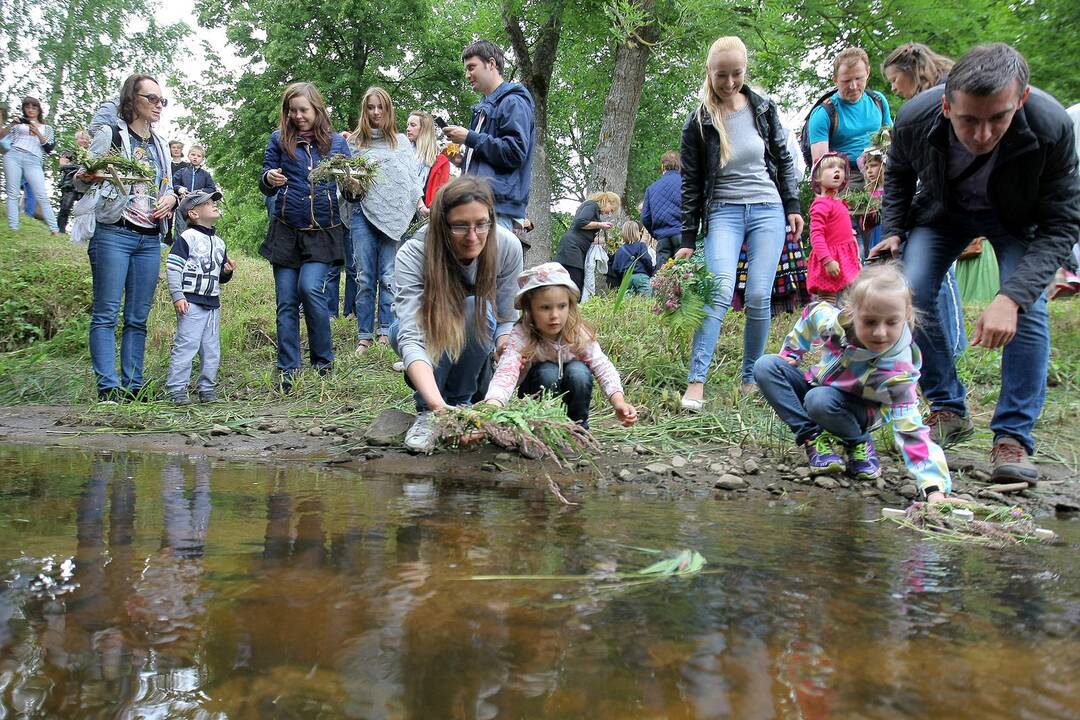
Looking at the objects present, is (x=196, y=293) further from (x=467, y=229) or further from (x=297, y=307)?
(x=467, y=229)

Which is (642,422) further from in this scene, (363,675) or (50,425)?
(50,425)

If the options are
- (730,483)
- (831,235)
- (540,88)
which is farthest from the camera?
(540,88)

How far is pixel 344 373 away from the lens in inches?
219

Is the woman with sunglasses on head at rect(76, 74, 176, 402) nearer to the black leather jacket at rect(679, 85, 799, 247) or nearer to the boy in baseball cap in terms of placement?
the boy in baseball cap

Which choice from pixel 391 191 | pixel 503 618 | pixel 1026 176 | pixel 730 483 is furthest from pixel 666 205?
pixel 503 618

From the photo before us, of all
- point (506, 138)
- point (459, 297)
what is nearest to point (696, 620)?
point (459, 297)

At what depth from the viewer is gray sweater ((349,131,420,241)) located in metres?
5.90

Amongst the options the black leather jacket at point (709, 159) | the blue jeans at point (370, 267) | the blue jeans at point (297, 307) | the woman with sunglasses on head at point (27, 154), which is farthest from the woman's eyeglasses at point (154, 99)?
the woman with sunglasses on head at point (27, 154)

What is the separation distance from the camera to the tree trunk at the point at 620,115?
10719mm

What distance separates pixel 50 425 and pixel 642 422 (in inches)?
141

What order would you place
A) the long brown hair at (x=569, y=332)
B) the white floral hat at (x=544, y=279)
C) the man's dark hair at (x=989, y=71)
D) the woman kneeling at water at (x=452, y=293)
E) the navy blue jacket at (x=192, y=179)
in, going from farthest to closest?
the navy blue jacket at (x=192, y=179)
the long brown hair at (x=569, y=332)
the white floral hat at (x=544, y=279)
the woman kneeling at water at (x=452, y=293)
the man's dark hair at (x=989, y=71)

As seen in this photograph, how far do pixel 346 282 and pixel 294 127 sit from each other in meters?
2.22

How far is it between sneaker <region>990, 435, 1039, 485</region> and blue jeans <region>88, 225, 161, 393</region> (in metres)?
4.89

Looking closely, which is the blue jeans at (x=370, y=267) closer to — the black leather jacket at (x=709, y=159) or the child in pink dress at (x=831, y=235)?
the black leather jacket at (x=709, y=159)
